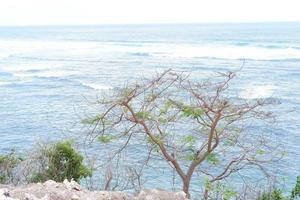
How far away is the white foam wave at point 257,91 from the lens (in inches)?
1591

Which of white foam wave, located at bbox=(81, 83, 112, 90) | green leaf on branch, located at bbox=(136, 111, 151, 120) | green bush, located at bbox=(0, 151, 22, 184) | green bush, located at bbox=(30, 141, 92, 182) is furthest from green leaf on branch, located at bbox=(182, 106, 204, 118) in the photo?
white foam wave, located at bbox=(81, 83, 112, 90)

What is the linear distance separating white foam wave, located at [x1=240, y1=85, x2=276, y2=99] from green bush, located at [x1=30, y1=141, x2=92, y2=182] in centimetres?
2426

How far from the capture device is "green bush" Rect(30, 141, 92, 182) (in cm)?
1695

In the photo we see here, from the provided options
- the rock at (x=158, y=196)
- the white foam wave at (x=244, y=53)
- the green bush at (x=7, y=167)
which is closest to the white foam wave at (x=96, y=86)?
the white foam wave at (x=244, y=53)

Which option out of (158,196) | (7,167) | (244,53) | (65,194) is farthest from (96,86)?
(65,194)

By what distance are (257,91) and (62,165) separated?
29.0 m

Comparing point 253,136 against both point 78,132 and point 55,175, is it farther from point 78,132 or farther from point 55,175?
point 55,175

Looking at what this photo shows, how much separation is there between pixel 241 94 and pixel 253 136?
1382 centimetres

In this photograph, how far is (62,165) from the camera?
1711 centimetres

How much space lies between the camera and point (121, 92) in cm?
1493

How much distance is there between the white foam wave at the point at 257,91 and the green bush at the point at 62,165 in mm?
24264

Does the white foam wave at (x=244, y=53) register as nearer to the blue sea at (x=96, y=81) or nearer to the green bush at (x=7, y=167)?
the blue sea at (x=96, y=81)

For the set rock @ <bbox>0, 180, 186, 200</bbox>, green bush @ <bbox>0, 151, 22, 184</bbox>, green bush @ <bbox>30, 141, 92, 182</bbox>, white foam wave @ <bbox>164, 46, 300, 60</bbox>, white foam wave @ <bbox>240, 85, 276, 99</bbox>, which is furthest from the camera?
white foam wave @ <bbox>164, 46, 300, 60</bbox>

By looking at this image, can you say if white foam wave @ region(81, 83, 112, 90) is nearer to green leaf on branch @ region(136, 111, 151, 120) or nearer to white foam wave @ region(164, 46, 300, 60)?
white foam wave @ region(164, 46, 300, 60)
